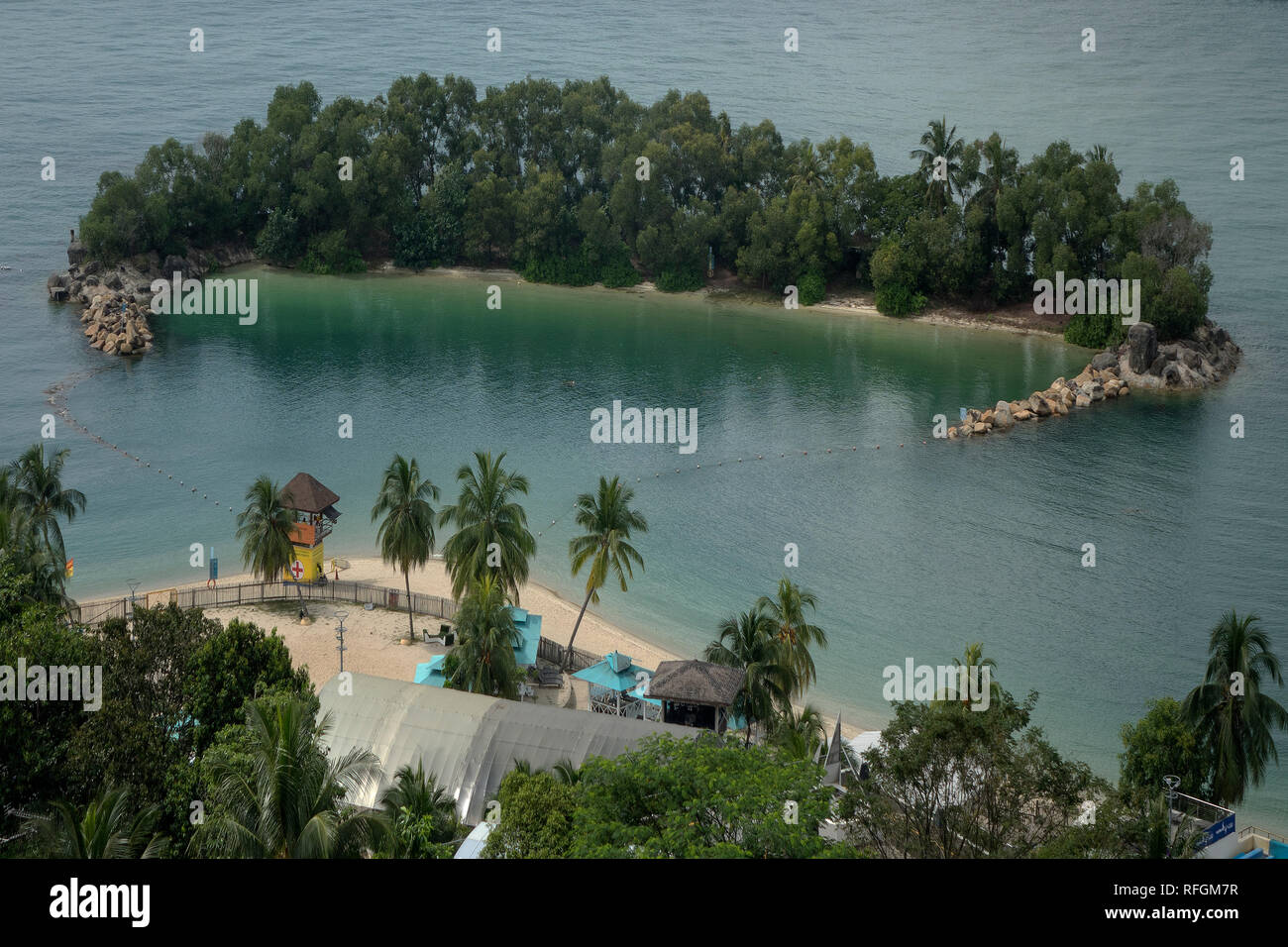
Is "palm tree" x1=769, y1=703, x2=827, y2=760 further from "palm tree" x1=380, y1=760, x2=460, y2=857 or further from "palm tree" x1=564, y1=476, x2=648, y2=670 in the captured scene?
"palm tree" x1=380, y1=760, x2=460, y2=857

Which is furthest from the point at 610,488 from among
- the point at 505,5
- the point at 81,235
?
the point at 505,5

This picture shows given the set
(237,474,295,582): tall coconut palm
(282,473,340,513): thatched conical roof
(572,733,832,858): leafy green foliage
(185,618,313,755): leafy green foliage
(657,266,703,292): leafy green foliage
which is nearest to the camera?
(572,733,832,858): leafy green foliage

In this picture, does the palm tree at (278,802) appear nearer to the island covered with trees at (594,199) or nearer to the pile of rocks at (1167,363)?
the pile of rocks at (1167,363)

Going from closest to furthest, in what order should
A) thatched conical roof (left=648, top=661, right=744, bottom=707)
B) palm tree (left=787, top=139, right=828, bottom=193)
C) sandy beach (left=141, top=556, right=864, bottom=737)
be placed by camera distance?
thatched conical roof (left=648, top=661, right=744, bottom=707) < sandy beach (left=141, top=556, right=864, bottom=737) < palm tree (left=787, top=139, right=828, bottom=193)

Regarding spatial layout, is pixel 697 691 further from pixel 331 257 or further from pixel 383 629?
pixel 331 257

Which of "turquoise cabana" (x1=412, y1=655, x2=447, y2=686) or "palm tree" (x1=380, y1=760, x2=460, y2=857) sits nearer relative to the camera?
"palm tree" (x1=380, y1=760, x2=460, y2=857)

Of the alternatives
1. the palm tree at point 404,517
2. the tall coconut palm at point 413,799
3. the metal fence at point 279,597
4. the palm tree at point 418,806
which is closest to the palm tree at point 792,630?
the palm tree at point 418,806

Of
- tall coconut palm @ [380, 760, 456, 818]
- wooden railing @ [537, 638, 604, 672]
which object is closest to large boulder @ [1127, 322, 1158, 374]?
wooden railing @ [537, 638, 604, 672]
